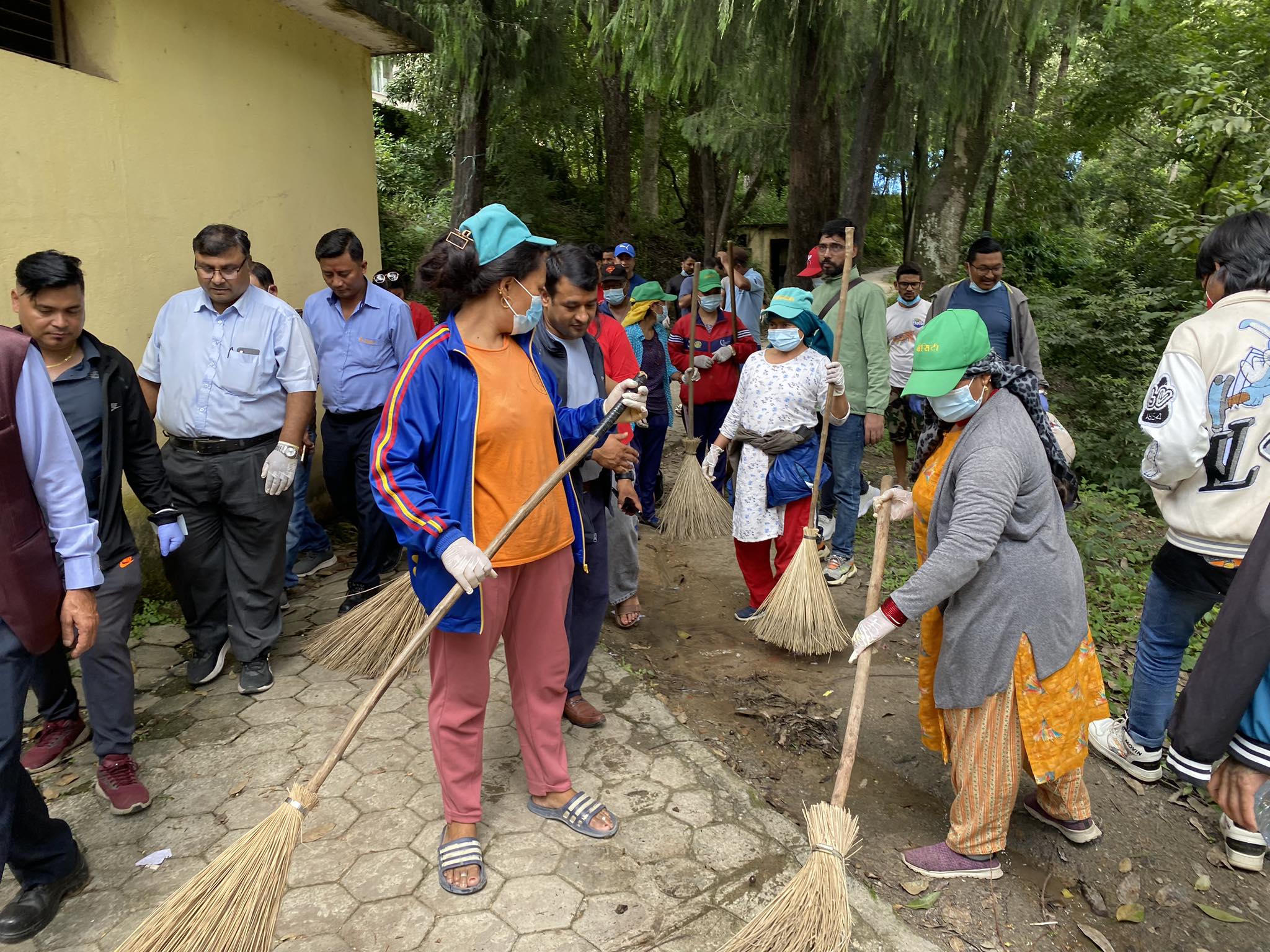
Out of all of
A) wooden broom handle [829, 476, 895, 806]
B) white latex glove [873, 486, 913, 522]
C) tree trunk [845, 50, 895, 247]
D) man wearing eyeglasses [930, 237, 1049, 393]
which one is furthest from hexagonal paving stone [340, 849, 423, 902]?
tree trunk [845, 50, 895, 247]

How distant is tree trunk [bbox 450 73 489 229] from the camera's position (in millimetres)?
9320

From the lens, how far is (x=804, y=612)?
4.54 meters

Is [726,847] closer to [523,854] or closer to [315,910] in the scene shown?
[523,854]

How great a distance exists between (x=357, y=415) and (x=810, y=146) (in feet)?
16.0

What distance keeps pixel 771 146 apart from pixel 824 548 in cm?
782

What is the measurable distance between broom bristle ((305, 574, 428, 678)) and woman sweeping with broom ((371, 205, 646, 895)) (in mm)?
1392

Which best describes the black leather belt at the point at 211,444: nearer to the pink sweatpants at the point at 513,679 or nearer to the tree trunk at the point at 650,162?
the pink sweatpants at the point at 513,679

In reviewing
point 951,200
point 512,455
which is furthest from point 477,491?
point 951,200

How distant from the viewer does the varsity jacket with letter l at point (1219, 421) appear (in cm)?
302

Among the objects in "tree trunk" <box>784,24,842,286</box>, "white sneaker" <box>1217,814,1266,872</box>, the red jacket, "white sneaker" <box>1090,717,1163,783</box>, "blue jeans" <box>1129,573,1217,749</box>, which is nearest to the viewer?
"white sneaker" <box>1217,814,1266,872</box>

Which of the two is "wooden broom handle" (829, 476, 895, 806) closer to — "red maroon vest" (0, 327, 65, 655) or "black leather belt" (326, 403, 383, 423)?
"red maroon vest" (0, 327, 65, 655)

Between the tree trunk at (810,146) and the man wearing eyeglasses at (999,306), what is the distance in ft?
6.86

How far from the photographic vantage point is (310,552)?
5750 millimetres

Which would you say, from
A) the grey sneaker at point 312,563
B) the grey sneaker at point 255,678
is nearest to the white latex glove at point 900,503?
the grey sneaker at point 255,678
